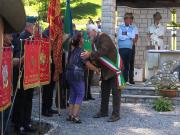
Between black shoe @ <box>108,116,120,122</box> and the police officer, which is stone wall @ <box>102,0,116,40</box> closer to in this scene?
black shoe @ <box>108,116,120,122</box>

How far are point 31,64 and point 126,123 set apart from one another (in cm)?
272

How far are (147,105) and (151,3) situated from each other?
20.2ft

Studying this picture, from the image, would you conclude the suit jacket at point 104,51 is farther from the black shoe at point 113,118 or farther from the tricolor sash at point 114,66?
the black shoe at point 113,118

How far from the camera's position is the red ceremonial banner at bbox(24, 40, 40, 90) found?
620cm

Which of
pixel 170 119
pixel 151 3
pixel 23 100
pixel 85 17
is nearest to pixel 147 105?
pixel 170 119

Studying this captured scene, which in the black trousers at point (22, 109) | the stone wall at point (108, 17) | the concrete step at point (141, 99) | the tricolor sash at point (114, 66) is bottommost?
the concrete step at point (141, 99)

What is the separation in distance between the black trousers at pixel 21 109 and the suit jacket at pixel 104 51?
5.88 ft

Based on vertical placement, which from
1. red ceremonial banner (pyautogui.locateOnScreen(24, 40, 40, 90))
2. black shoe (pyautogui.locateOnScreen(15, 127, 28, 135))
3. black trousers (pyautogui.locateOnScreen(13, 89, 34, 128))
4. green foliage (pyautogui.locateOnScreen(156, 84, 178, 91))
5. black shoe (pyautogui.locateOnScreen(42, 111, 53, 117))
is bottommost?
black shoe (pyautogui.locateOnScreen(42, 111, 53, 117))

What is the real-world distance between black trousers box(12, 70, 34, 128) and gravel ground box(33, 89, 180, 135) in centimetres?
52

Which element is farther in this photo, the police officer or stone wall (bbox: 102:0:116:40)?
stone wall (bbox: 102:0:116:40)

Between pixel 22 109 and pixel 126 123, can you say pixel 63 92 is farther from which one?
pixel 22 109

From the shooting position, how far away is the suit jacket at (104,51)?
27.9 ft

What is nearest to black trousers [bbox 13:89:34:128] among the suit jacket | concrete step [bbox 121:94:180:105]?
the suit jacket

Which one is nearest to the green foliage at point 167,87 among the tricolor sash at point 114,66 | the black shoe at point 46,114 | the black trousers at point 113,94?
the black trousers at point 113,94
